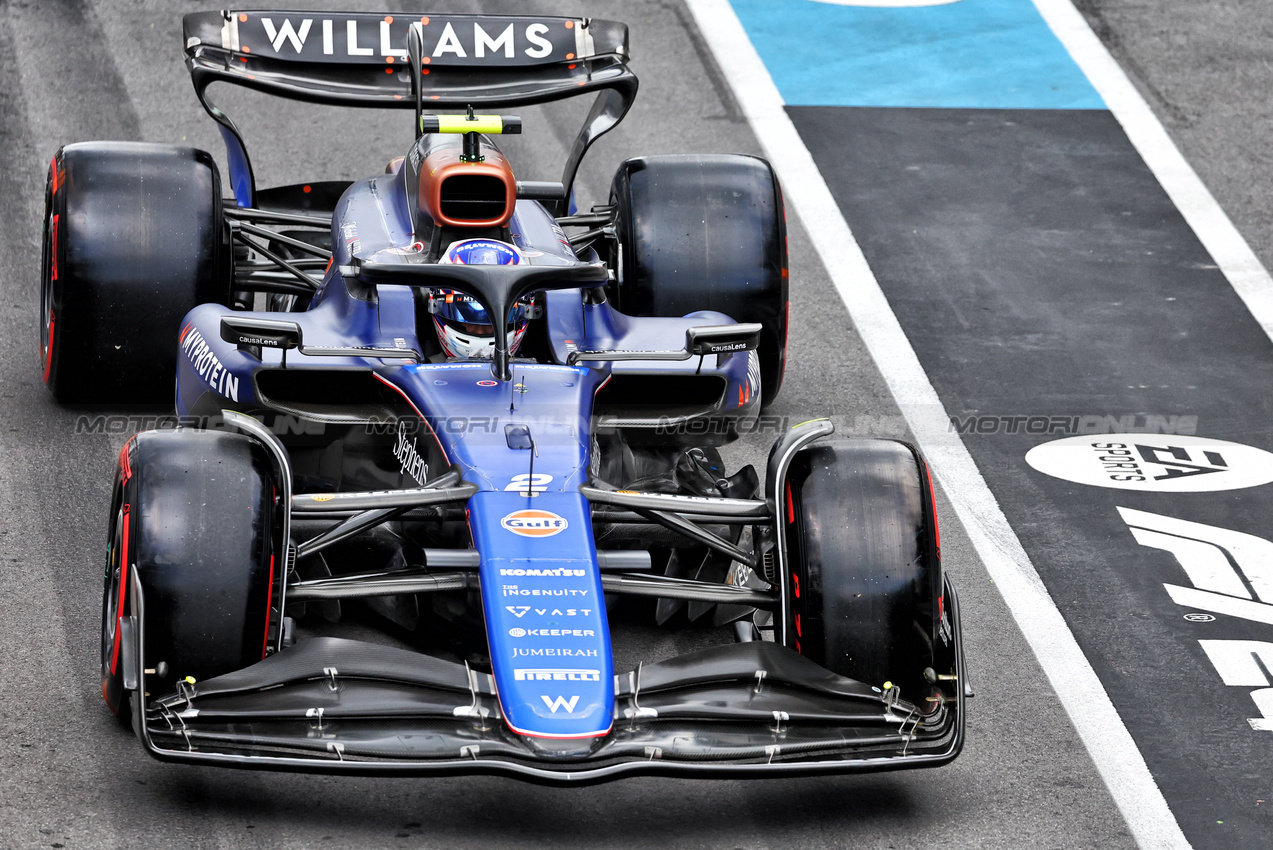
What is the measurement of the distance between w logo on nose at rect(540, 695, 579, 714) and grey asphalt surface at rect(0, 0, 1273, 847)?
47 centimetres

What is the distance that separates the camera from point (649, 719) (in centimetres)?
539

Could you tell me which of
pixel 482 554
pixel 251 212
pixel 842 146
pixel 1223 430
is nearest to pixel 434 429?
pixel 482 554

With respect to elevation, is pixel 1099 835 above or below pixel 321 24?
below

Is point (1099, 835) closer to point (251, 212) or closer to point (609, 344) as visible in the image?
point (609, 344)

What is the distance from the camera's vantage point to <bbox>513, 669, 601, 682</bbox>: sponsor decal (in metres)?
5.39

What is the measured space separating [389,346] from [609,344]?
0.91 meters

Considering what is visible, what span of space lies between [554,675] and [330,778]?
89 centimetres

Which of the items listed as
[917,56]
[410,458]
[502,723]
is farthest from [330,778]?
[917,56]

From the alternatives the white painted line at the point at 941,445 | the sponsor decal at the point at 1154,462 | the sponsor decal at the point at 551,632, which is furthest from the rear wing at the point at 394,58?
the sponsor decal at the point at 551,632

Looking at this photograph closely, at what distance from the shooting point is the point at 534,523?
597cm

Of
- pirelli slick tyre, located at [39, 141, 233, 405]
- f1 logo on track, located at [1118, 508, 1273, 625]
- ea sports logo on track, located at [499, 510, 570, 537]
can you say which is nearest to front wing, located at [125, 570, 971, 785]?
ea sports logo on track, located at [499, 510, 570, 537]

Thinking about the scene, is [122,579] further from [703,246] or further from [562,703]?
[703,246]

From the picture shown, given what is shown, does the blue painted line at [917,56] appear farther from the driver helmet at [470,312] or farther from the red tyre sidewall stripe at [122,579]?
the red tyre sidewall stripe at [122,579]

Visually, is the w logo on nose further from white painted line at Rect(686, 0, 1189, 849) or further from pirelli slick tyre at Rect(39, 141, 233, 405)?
pirelli slick tyre at Rect(39, 141, 233, 405)
